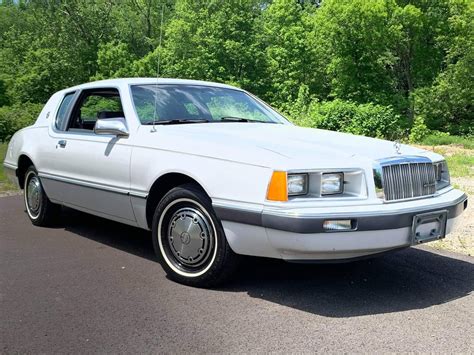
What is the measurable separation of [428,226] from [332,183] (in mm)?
861

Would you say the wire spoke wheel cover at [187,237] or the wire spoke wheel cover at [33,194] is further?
the wire spoke wheel cover at [33,194]

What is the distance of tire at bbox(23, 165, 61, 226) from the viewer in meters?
6.19

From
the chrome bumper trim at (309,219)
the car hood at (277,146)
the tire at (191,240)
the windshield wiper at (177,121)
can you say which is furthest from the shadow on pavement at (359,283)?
the windshield wiper at (177,121)

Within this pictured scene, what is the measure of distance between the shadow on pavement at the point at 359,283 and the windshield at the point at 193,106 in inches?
54.8

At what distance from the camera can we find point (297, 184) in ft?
11.9

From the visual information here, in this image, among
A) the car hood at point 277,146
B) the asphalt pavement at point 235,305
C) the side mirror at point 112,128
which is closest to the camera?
the asphalt pavement at point 235,305

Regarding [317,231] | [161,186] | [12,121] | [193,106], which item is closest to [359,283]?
[317,231]

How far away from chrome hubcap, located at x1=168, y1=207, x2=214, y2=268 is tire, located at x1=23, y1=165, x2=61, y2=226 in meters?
2.49

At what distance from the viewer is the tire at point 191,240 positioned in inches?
158

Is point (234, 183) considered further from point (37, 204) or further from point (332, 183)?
point (37, 204)

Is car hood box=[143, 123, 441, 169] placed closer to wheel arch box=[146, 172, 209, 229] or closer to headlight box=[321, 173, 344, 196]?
headlight box=[321, 173, 344, 196]

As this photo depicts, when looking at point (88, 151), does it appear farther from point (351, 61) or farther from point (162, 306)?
point (351, 61)

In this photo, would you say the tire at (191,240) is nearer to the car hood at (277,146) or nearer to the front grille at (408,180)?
the car hood at (277,146)

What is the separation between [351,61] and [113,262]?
106ft
